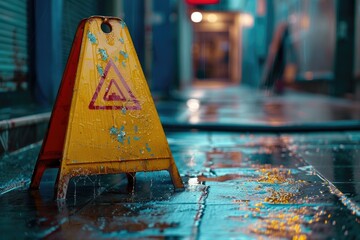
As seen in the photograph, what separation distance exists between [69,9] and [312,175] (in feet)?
14.8

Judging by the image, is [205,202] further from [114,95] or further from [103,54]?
[103,54]

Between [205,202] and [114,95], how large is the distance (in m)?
0.99

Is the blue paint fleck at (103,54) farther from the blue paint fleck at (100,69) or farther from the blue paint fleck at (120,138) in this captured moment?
the blue paint fleck at (120,138)

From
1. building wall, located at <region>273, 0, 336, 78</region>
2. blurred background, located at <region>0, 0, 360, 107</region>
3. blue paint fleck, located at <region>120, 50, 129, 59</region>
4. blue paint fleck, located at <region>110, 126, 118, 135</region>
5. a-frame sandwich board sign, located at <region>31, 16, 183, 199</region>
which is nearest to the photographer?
a-frame sandwich board sign, located at <region>31, 16, 183, 199</region>

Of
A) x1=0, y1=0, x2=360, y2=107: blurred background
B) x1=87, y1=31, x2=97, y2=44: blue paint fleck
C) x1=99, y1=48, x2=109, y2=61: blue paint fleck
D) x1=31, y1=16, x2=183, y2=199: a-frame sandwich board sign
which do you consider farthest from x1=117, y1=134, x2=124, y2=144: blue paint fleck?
x1=0, y1=0, x2=360, y2=107: blurred background

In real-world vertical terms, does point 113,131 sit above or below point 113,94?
below

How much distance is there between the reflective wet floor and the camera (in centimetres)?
304

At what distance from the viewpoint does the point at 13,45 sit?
634cm

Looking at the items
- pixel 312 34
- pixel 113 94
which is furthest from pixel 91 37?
pixel 312 34

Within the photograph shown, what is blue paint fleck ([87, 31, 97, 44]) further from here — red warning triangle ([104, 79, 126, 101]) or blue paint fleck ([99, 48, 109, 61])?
red warning triangle ([104, 79, 126, 101])

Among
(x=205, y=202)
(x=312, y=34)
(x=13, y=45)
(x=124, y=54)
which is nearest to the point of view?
(x=205, y=202)

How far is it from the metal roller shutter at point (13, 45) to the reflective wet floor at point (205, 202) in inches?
34.0

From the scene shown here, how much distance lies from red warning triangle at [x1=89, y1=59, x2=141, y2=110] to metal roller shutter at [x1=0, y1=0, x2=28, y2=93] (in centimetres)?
217

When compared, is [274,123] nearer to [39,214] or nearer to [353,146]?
[353,146]
